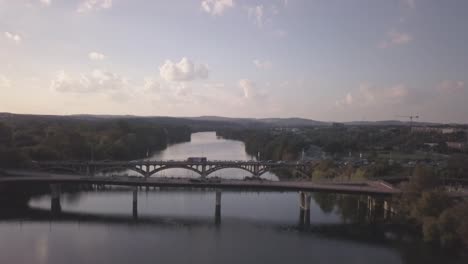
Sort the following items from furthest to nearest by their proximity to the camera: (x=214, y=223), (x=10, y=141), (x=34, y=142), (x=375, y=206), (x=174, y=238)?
(x=34, y=142), (x=10, y=141), (x=375, y=206), (x=214, y=223), (x=174, y=238)

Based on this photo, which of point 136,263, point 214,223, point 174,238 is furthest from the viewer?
point 214,223

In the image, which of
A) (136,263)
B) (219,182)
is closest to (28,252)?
(136,263)

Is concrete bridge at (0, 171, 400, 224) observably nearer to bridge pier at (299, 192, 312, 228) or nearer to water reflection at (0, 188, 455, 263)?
bridge pier at (299, 192, 312, 228)

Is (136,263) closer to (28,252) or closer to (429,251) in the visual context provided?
(28,252)

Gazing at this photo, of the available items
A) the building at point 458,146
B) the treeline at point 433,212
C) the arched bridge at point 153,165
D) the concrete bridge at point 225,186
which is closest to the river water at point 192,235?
the concrete bridge at point 225,186

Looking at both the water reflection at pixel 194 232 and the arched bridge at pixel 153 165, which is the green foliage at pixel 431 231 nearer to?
the water reflection at pixel 194 232

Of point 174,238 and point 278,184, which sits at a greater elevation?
point 278,184
